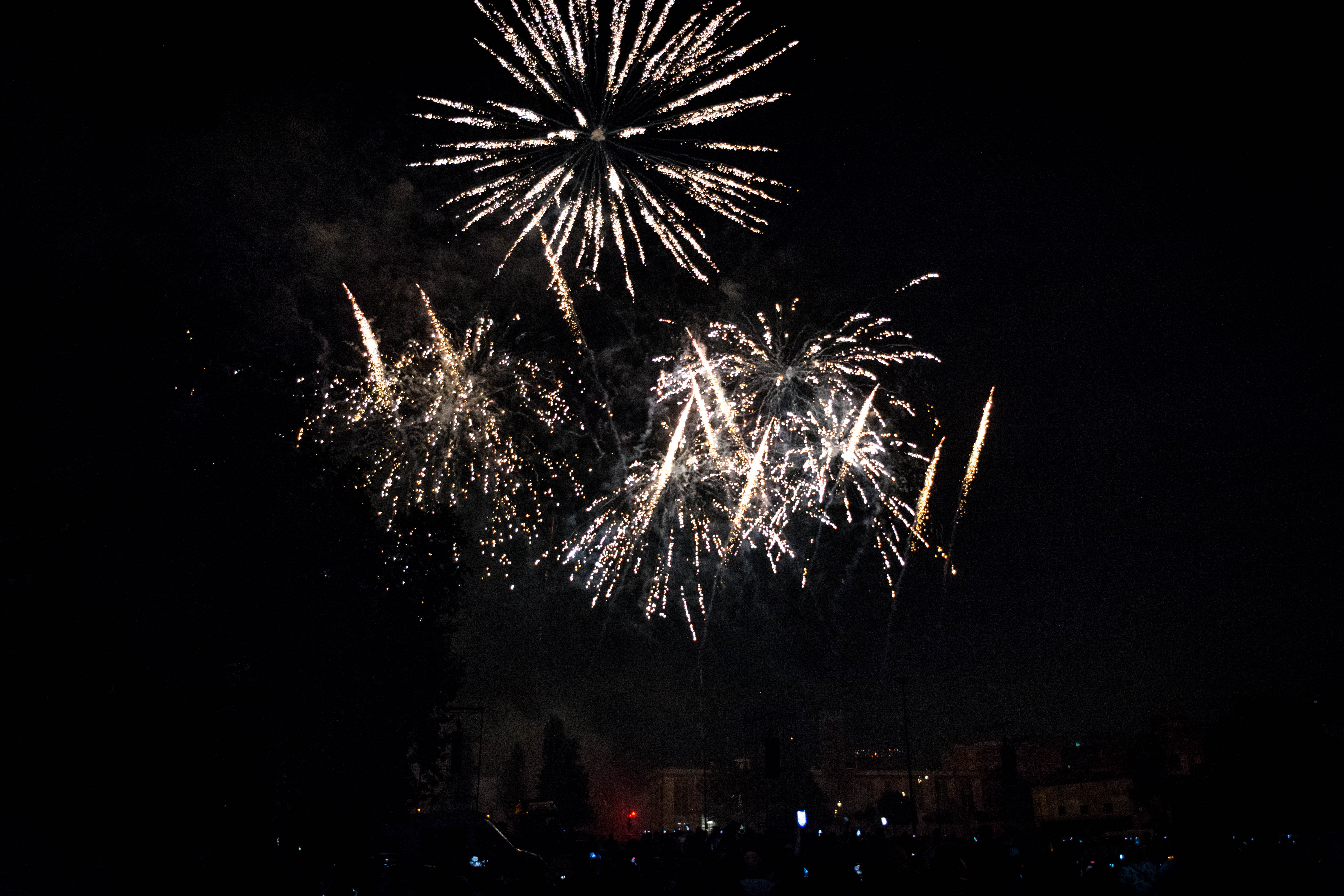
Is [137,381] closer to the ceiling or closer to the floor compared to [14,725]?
closer to the ceiling

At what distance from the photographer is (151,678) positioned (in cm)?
1325

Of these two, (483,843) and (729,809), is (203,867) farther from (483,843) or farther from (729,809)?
(729,809)

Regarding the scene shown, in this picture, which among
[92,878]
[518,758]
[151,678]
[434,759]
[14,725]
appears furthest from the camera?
[518,758]

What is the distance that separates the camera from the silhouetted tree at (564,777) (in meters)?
95.5

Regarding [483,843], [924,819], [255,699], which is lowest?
[924,819]

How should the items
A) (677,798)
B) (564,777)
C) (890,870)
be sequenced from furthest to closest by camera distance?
(677,798)
(564,777)
(890,870)

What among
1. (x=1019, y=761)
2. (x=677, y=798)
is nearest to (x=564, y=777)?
(x=677, y=798)

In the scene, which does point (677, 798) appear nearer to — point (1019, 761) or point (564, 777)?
point (564, 777)

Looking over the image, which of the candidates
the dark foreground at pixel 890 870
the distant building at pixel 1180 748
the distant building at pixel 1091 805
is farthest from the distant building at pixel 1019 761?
the dark foreground at pixel 890 870

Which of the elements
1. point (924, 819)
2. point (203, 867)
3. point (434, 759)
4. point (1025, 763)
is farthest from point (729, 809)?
point (203, 867)

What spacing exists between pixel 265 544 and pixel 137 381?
148 inches

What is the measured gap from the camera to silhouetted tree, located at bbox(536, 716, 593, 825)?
313 feet

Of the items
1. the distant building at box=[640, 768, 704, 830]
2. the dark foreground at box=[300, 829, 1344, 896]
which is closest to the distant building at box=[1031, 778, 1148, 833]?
the distant building at box=[640, 768, 704, 830]

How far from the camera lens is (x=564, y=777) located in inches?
3821
